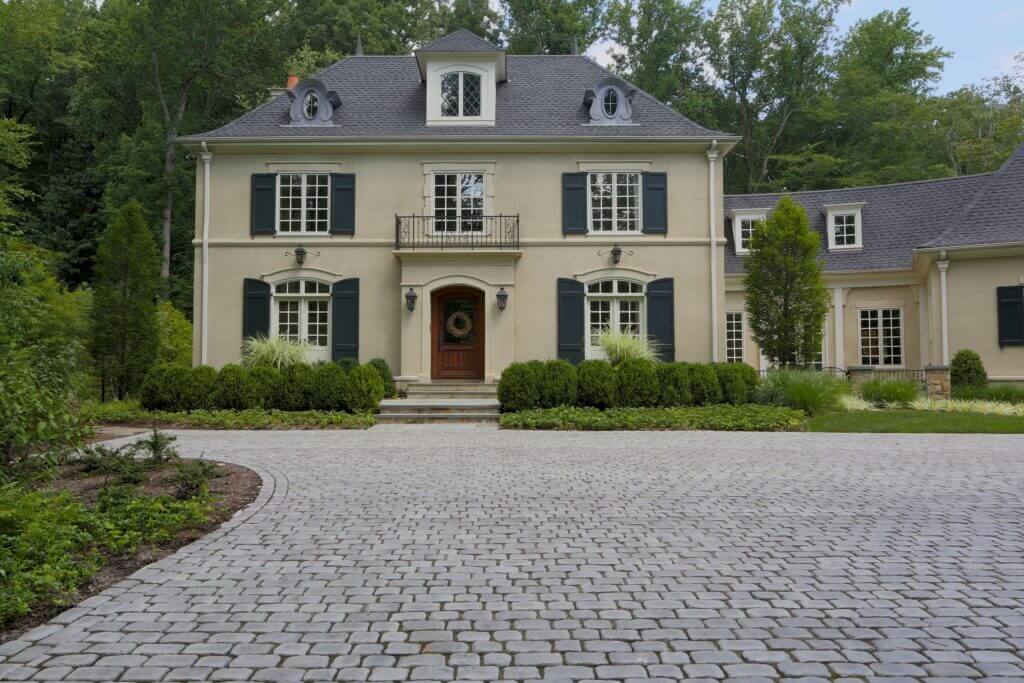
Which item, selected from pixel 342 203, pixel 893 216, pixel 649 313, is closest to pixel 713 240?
pixel 649 313

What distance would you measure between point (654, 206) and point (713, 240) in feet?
5.14

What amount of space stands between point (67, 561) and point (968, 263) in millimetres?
19351

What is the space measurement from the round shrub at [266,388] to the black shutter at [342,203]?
465 centimetres

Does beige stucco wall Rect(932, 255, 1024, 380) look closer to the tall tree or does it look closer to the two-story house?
the two-story house

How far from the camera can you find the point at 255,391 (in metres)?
12.7

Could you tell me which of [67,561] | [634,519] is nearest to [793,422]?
[634,519]

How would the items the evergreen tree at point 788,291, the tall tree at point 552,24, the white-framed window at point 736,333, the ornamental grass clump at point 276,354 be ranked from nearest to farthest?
1. the ornamental grass clump at point 276,354
2. the evergreen tree at point 788,291
3. the white-framed window at point 736,333
4. the tall tree at point 552,24

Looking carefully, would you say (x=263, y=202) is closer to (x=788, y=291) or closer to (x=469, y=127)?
(x=469, y=127)

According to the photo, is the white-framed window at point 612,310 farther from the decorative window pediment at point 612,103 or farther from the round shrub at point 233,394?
the round shrub at point 233,394

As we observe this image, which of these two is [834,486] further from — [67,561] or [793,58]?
[793,58]

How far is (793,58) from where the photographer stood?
29891mm

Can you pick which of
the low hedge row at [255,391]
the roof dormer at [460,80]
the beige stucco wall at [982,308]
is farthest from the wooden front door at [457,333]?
the beige stucco wall at [982,308]

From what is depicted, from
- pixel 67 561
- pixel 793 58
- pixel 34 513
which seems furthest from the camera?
pixel 793 58

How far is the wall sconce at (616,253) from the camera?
16000mm
